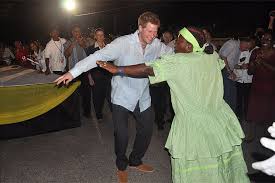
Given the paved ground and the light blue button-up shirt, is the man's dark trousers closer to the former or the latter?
the light blue button-up shirt

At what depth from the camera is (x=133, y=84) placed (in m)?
4.31

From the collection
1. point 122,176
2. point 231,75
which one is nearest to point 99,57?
point 122,176

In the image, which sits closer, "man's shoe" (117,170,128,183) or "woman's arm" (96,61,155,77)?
"woman's arm" (96,61,155,77)

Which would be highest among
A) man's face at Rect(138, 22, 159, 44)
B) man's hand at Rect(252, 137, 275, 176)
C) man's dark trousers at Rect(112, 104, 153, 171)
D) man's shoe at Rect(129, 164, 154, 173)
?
man's face at Rect(138, 22, 159, 44)

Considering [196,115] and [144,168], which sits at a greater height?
[196,115]

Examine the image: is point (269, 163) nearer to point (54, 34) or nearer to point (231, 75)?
point (231, 75)

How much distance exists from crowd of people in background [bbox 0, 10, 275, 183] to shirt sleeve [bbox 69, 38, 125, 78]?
32.2 inches

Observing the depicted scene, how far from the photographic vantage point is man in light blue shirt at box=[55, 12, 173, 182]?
4035mm

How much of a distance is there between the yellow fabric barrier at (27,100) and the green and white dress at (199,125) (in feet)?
9.89

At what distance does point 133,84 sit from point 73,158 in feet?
5.45

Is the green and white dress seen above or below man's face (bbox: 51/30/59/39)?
below

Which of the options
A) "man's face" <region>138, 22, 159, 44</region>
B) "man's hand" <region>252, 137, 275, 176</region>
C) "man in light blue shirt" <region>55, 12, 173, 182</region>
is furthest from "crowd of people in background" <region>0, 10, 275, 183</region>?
"man's hand" <region>252, 137, 275, 176</region>

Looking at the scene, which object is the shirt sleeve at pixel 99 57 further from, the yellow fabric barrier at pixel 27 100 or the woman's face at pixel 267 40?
the woman's face at pixel 267 40

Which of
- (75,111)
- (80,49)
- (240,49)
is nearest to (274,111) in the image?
(240,49)
